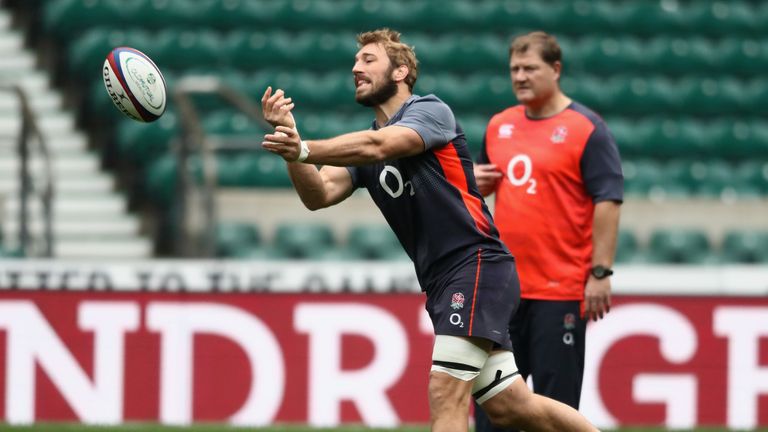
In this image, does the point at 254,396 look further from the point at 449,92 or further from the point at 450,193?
the point at 449,92

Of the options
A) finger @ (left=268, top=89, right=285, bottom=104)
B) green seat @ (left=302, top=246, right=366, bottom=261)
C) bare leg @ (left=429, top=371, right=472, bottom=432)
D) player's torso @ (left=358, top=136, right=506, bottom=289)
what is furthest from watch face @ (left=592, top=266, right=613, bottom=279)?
green seat @ (left=302, top=246, right=366, bottom=261)

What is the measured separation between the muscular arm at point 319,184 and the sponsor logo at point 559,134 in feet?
3.41

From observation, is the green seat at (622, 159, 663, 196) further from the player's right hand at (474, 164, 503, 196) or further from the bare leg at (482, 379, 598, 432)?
the bare leg at (482, 379, 598, 432)

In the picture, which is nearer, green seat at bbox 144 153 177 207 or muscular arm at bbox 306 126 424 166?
muscular arm at bbox 306 126 424 166

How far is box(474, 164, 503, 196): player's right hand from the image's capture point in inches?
219

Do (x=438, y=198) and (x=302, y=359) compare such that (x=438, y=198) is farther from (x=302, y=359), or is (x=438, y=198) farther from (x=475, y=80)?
(x=475, y=80)

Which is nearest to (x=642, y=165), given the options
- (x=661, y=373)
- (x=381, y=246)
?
(x=381, y=246)

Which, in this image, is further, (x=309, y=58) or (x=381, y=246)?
(x=309, y=58)

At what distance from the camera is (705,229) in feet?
33.8

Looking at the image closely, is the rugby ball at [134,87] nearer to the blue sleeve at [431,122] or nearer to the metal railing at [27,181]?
the blue sleeve at [431,122]

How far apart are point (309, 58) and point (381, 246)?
10.2 ft

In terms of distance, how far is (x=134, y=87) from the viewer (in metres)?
4.91

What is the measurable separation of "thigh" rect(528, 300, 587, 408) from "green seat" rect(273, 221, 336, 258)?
4281 mm

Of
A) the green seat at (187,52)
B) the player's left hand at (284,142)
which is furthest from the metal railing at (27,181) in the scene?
the player's left hand at (284,142)
